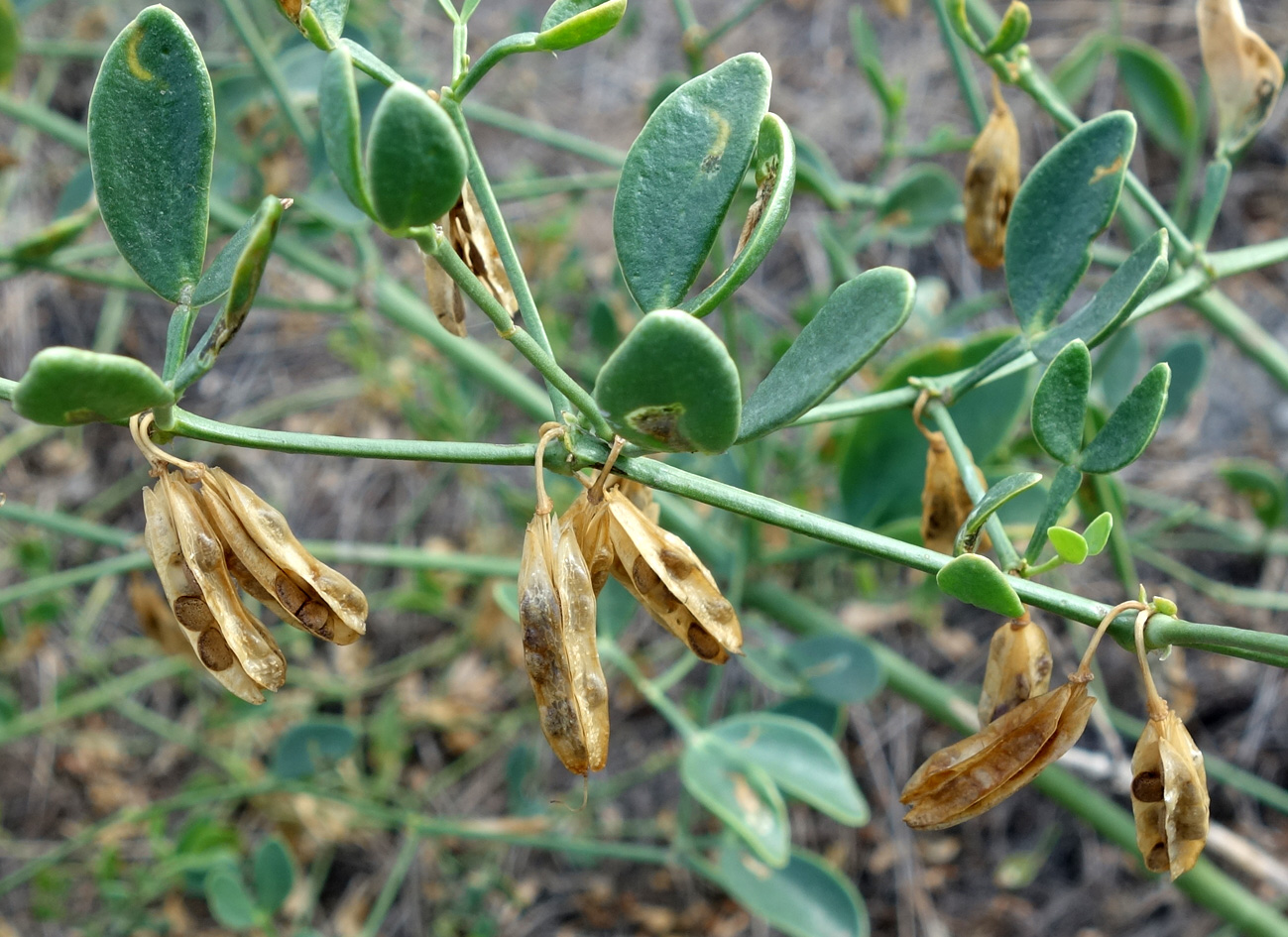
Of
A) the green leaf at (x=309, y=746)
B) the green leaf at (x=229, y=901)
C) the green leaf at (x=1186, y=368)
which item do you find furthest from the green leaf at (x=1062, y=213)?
the green leaf at (x=229, y=901)

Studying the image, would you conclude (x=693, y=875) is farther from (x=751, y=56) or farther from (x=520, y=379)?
(x=751, y=56)

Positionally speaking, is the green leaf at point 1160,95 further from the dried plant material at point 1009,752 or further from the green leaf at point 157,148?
the green leaf at point 157,148

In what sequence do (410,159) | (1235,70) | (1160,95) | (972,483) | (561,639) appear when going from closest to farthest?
(410,159), (561,639), (972,483), (1235,70), (1160,95)

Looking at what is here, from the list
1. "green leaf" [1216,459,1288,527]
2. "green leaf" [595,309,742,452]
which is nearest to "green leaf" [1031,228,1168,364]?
"green leaf" [595,309,742,452]

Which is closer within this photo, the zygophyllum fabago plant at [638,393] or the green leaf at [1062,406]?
the zygophyllum fabago plant at [638,393]

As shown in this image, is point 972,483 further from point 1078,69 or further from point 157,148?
point 1078,69

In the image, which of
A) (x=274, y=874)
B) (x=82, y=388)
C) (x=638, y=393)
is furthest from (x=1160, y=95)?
(x=274, y=874)
